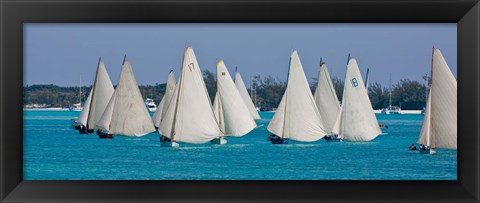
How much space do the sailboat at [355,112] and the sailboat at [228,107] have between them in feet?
10.7

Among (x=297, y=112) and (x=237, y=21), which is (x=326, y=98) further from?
(x=237, y=21)

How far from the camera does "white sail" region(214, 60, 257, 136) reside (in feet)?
103

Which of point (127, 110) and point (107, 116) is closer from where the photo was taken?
point (127, 110)

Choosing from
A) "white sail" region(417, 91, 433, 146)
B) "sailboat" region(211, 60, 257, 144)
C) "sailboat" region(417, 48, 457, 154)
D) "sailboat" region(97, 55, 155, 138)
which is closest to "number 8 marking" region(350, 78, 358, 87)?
"sailboat" region(211, 60, 257, 144)

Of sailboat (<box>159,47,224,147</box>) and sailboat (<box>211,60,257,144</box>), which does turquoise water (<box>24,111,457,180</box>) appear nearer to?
sailboat (<box>211,60,257,144</box>)

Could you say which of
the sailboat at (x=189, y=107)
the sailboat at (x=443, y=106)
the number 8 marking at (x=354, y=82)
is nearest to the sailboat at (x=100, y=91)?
the sailboat at (x=189, y=107)

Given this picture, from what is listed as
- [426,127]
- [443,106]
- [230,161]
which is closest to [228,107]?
[230,161]

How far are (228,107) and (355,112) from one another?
4230 mm

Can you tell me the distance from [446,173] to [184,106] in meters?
8.59

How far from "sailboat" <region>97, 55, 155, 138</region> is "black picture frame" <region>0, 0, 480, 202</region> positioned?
21.6 meters

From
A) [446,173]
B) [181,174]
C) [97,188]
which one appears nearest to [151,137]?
[181,174]

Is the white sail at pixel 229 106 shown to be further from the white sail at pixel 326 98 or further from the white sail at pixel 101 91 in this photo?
the white sail at pixel 101 91

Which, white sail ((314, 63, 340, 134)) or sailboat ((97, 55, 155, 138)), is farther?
white sail ((314, 63, 340, 134))

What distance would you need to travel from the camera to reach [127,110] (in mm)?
30328
